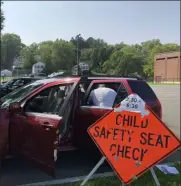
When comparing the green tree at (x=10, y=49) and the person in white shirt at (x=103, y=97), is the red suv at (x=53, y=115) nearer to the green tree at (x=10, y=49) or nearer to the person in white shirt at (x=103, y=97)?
the person in white shirt at (x=103, y=97)

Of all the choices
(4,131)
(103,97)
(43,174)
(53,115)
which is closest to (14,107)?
(4,131)

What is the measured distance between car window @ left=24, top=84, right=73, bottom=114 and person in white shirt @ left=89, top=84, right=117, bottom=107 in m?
0.48

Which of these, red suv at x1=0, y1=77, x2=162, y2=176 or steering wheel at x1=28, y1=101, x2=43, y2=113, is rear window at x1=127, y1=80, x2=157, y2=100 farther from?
steering wheel at x1=28, y1=101, x2=43, y2=113

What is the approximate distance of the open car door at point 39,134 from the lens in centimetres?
475

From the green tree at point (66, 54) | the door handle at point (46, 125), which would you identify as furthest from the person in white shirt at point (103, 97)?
the green tree at point (66, 54)

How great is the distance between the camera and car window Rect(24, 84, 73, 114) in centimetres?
600

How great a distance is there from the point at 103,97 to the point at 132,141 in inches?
74.5

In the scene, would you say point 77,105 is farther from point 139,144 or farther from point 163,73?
point 163,73

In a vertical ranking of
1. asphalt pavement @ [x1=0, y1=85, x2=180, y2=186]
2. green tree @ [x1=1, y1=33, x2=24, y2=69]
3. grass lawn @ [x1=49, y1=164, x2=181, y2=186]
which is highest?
green tree @ [x1=1, y1=33, x2=24, y2=69]

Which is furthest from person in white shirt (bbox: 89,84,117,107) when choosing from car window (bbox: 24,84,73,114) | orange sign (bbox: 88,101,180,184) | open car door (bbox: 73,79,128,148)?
orange sign (bbox: 88,101,180,184)

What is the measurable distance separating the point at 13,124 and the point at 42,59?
78863 millimetres

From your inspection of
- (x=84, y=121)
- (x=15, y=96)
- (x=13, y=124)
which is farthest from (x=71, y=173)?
(x=15, y=96)

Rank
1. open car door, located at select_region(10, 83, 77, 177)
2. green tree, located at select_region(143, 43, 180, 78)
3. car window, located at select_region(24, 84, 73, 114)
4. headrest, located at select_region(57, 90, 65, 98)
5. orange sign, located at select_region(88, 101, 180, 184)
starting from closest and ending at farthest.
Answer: orange sign, located at select_region(88, 101, 180, 184), open car door, located at select_region(10, 83, 77, 177), car window, located at select_region(24, 84, 73, 114), headrest, located at select_region(57, 90, 65, 98), green tree, located at select_region(143, 43, 180, 78)

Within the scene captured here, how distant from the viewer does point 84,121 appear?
232 inches
